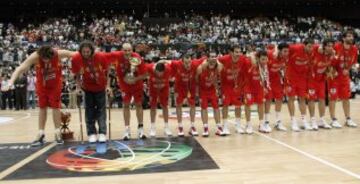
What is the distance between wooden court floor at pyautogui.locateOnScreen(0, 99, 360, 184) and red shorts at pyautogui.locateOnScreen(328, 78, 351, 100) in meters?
0.66

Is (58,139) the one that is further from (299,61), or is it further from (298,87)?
(299,61)

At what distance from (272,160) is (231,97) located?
9.00 ft

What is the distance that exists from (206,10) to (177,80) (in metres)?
28.3

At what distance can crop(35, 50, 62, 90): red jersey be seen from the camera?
329 inches

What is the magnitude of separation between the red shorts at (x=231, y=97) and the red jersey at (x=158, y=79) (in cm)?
113

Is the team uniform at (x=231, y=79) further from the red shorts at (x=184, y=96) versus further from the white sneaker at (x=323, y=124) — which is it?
the white sneaker at (x=323, y=124)

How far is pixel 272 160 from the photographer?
6734 mm

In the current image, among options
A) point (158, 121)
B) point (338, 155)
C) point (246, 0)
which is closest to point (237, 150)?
point (338, 155)

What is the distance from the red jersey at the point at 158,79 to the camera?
909 centimetres

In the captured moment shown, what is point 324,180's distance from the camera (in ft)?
18.1

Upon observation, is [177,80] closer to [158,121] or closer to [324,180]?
[158,121]

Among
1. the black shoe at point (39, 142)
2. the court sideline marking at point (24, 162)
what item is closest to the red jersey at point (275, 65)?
the court sideline marking at point (24, 162)

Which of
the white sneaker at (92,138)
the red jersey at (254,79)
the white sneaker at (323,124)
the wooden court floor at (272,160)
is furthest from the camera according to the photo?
the white sneaker at (323,124)

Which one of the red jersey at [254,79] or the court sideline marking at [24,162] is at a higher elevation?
the red jersey at [254,79]
